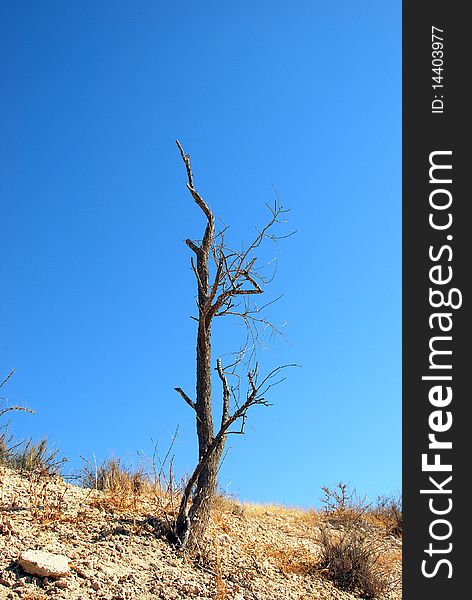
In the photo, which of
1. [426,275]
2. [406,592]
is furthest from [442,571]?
[426,275]

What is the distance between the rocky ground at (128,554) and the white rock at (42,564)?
0.06 m

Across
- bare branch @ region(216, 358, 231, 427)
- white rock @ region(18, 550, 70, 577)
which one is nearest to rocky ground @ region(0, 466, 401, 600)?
white rock @ region(18, 550, 70, 577)

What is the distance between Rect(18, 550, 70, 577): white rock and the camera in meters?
6.54

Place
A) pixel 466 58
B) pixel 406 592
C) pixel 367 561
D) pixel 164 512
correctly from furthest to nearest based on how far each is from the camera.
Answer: pixel 367 561
pixel 164 512
pixel 466 58
pixel 406 592

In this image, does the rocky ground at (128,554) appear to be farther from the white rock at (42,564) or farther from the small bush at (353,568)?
the small bush at (353,568)

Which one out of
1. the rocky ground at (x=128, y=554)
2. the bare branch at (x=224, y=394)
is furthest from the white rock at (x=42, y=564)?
the bare branch at (x=224, y=394)

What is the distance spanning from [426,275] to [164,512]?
4201 mm

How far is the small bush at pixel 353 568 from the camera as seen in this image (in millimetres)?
9664

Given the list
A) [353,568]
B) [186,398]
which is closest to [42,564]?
[186,398]

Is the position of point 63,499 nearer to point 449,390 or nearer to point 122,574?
point 122,574

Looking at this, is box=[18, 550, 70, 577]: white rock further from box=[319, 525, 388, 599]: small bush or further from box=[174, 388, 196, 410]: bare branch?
box=[319, 525, 388, 599]: small bush

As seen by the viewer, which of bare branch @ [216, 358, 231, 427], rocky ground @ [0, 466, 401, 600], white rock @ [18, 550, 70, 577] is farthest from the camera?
bare branch @ [216, 358, 231, 427]

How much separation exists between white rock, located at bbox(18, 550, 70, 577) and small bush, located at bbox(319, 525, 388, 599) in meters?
4.20

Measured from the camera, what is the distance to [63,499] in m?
8.52
